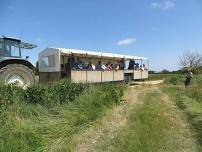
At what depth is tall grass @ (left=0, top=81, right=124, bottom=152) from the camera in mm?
6055

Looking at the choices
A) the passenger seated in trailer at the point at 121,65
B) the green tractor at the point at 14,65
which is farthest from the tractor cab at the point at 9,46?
the passenger seated in trailer at the point at 121,65

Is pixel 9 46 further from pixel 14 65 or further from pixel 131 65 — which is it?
pixel 131 65

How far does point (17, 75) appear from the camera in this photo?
11.3 metres

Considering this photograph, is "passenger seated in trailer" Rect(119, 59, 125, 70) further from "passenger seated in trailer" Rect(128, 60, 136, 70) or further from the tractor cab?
the tractor cab

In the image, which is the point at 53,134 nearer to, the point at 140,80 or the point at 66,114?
the point at 66,114

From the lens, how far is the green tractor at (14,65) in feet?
35.7

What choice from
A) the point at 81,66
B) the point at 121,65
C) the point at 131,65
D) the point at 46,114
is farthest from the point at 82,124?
the point at 131,65

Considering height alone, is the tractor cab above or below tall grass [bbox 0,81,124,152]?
above

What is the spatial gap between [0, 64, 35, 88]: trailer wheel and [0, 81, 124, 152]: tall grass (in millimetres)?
1943

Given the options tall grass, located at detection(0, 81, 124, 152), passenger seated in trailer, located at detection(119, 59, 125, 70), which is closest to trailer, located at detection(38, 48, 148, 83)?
passenger seated in trailer, located at detection(119, 59, 125, 70)

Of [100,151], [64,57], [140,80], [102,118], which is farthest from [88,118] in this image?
[140,80]

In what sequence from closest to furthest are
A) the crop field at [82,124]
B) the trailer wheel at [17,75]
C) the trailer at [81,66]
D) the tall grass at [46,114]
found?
the tall grass at [46,114]
the crop field at [82,124]
the trailer wheel at [17,75]
the trailer at [81,66]

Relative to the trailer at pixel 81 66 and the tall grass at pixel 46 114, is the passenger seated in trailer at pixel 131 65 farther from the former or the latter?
the tall grass at pixel 46 114

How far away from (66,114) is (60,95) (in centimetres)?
152
